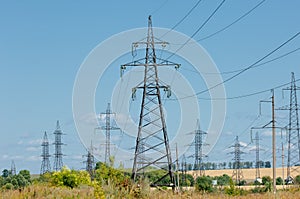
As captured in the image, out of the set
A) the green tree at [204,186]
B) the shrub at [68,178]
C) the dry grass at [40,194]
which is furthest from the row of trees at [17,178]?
the dry grass at [40,194]

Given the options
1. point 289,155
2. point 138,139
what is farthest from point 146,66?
point 289,155

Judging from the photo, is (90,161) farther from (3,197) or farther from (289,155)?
(3,197)

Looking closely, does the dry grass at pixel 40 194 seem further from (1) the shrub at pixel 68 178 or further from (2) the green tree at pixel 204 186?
(1) the shrub at pixel 68 178

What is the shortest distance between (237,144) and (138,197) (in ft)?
216

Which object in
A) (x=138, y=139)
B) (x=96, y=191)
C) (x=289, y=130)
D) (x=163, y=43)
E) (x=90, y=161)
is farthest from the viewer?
(x=90, y=161)

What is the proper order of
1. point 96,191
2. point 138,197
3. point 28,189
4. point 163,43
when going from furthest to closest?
point 163,43
point 28,189
point 138,197
point 96,191

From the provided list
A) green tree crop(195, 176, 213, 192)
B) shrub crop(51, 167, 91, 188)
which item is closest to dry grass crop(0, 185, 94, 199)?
green tree crop(195, 176, 213, 192)

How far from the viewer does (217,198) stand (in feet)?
80.7

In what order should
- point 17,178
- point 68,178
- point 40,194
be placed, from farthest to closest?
point 17,178 < point 68,178 < point 40,194

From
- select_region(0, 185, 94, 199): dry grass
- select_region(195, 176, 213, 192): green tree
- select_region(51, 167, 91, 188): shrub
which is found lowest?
select_region(0, 185, 94, 199): dry grass

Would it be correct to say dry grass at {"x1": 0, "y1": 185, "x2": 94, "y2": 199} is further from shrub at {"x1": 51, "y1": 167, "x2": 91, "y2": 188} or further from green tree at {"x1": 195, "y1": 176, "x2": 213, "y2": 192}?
shrub at {"x1": 51, "y1": 167, "x2": 91, "y2": 188}

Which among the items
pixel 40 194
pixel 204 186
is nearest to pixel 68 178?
pixel 204 186

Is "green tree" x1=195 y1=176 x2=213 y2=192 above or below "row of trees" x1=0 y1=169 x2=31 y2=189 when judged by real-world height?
below

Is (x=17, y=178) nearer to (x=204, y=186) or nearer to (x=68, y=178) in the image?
(x=68, y=178)
